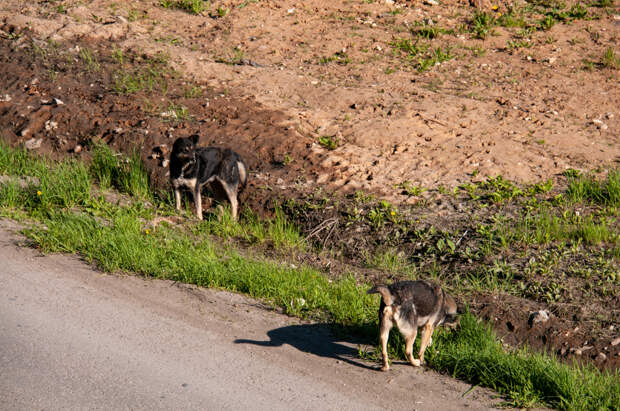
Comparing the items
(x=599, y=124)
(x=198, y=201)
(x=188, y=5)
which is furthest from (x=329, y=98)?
(x=188, y=5)

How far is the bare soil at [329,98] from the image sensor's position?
8.95m

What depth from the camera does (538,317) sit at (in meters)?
6.47

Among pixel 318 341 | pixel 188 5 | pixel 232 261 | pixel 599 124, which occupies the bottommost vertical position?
pixel 318 341

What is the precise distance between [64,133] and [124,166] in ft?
4.91

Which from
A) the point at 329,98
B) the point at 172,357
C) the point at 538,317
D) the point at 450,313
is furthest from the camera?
the point at 329,98

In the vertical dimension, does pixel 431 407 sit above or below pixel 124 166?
below

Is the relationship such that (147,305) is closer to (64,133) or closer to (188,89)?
(64,133)

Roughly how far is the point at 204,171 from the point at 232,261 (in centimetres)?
183

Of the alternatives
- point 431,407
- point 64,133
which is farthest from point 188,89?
point 431,407

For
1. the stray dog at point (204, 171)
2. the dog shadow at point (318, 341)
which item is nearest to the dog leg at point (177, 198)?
the stray dog at point (204, 171)

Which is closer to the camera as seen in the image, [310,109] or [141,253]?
[141,253]

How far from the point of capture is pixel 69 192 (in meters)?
8.57

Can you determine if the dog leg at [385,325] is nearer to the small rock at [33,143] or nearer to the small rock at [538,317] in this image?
the small rock at [538,317]

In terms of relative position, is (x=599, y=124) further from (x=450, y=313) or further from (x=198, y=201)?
(x=198, y=201)
